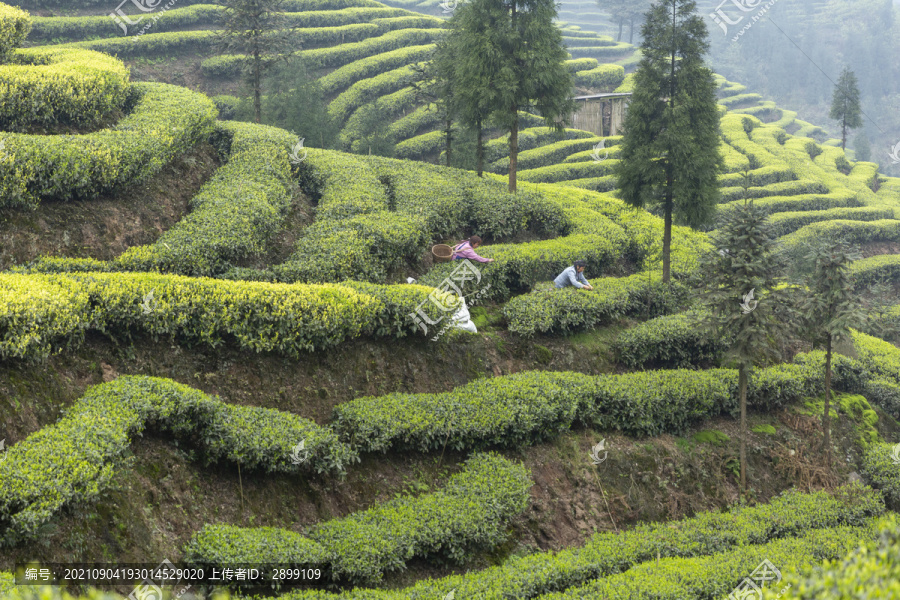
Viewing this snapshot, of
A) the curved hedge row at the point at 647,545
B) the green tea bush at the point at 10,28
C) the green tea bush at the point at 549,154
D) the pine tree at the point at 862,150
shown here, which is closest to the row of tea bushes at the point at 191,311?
the curved hedge row at the point at 647,545

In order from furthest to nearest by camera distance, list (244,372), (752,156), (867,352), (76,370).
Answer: (752,156), (867,352), (244,372), (76,370)

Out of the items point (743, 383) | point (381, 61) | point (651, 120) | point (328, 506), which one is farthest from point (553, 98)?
point (381, 61)

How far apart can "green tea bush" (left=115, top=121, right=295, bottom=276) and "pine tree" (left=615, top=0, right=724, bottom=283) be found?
9.82m

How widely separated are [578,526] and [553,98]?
43.0 ft

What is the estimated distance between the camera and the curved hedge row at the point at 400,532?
24.2 ft

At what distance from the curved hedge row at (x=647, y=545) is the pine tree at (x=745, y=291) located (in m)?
1.27

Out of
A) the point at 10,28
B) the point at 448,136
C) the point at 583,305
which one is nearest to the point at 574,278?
the point at 583,305

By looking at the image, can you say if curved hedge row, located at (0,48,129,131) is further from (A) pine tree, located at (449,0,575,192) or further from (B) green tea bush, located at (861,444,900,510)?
(B) green tea bush, located at (861,444,900,510)

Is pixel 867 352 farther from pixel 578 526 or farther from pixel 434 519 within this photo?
pixel 434 519

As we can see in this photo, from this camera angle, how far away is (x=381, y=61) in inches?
1625

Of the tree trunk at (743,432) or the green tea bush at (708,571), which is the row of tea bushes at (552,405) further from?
the green tea bush at (708,571)

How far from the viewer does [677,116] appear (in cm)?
1608

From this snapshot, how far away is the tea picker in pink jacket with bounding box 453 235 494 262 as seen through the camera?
1534cm

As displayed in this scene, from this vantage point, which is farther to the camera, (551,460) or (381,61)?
(381,61)
